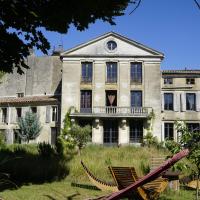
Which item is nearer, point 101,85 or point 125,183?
point 125,183

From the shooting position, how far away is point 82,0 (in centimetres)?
736

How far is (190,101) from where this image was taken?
34938mm

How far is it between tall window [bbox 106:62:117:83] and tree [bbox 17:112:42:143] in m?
8.16

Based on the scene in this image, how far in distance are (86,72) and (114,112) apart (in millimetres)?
4777

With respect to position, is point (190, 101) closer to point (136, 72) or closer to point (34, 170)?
point (136, 72)

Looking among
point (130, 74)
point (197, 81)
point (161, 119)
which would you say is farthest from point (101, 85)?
point (197, 81)

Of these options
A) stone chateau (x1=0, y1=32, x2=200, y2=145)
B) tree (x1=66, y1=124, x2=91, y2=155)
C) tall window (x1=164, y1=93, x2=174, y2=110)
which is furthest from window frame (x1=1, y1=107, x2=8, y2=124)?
tall window (x1=164, y1=93, x2=174, y2=110)

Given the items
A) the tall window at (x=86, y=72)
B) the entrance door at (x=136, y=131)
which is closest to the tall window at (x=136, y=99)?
the entrance door at (x=136, y=131)

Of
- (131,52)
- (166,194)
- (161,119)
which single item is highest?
(131,52)

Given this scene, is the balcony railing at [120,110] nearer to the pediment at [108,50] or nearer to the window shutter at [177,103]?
the window shutter at [177,103]

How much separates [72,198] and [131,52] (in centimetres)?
2664

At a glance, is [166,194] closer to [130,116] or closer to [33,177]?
[33,177]

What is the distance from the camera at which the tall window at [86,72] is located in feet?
114

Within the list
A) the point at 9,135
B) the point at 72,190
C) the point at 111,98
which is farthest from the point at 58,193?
the point at 9,135
